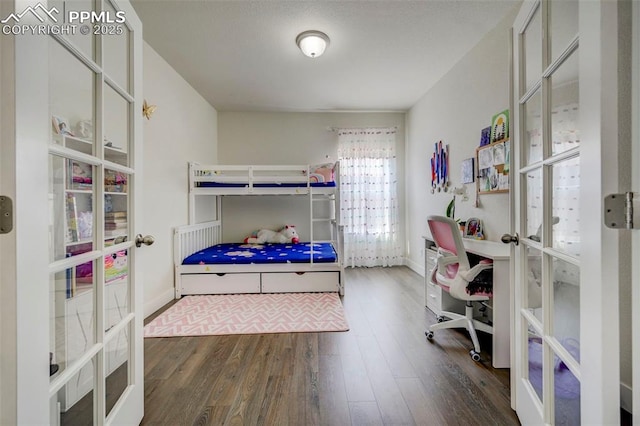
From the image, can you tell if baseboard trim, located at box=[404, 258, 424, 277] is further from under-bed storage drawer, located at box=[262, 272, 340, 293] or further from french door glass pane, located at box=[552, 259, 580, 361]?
Answer: french door glass pane, located at box=[552, 259, 580, 361]

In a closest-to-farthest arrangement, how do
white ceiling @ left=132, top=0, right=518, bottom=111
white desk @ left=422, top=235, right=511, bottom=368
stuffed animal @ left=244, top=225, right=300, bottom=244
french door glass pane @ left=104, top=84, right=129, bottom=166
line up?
1. french door glass pane @ left=104, top=84, right=129, bottom=166
2. white desk @ left=422, top=235, right=511, bottom=368
3. white ceiling @ left=132, top=0, right=518, bottom=111
4. stuffed animal @ left=244, top=225, right=300, bottom=244

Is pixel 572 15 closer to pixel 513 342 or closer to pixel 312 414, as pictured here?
pixel 513 342

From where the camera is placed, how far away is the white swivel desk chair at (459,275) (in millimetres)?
1819

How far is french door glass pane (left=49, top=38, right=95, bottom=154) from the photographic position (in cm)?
75

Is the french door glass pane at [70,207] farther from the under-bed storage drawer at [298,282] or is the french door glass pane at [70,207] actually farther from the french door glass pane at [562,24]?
the under-bed storage drawer at [298,282]

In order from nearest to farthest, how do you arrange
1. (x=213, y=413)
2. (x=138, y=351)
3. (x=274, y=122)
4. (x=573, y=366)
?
(x=573, y=366) → (x=138, y=351) → (x=213, y=413) → (x=274, y=122)

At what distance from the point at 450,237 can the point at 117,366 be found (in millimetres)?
1927

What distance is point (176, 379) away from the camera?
5.11 ft

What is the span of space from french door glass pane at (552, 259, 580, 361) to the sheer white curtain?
3352 mm

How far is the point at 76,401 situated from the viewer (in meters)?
0.85

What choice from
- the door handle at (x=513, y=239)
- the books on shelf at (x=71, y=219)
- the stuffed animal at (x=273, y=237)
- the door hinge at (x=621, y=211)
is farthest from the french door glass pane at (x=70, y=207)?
the stuffed animal at (x=273, y=237)

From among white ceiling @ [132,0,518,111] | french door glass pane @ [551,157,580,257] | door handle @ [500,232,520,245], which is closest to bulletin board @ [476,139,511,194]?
white ceiling @ [132,0,518,111]

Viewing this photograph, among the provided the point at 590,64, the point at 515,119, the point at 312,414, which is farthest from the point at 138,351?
the point at 515,119

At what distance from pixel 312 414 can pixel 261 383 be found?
1.21 ft
